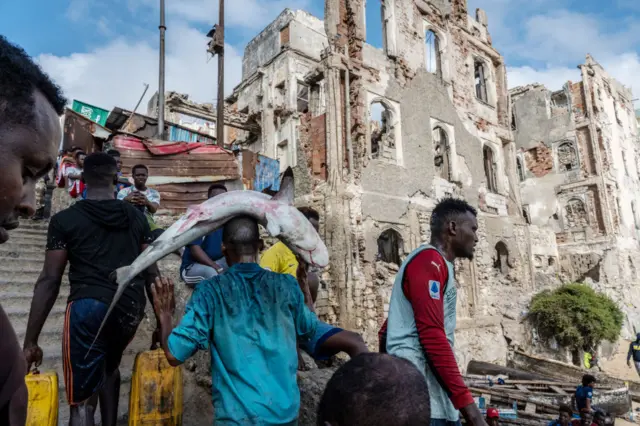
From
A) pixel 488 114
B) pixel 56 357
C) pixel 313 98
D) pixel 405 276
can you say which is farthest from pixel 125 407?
pixel 488 114

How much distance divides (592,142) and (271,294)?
28186mm

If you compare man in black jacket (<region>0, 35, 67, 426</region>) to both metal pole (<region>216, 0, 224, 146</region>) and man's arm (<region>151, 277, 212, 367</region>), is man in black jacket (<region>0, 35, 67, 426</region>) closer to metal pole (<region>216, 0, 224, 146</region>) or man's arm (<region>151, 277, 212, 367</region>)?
man's arm (<region>151, 277, 212, 367</region>)

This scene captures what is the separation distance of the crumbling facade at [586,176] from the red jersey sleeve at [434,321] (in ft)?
71.5

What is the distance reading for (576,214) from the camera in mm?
24391

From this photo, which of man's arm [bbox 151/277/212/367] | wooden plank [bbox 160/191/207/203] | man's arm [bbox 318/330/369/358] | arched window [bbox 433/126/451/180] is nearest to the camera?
man's arm [bbox 151/277/212/367]

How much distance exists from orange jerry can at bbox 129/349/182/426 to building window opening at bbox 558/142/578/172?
28014mm

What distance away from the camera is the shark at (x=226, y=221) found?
1.88 meters

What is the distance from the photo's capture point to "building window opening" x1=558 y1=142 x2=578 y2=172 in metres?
25.2

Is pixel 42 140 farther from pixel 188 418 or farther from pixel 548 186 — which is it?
pixel 548 186

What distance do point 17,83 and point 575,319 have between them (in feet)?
58.2

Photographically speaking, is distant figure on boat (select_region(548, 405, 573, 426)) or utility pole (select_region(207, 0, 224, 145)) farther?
utility pole (select_region(207, 0, 224, 145))

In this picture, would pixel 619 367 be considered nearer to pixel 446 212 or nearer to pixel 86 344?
pixel 446 212

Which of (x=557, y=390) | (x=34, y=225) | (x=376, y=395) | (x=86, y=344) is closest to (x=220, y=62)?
(x=34, y=225)

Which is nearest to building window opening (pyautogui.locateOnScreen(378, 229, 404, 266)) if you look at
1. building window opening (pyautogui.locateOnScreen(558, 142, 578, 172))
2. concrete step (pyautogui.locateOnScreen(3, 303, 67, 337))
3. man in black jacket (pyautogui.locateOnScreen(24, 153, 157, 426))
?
concrete step (pyautogui.locateOnScreen(3, 303, 67, 337))
